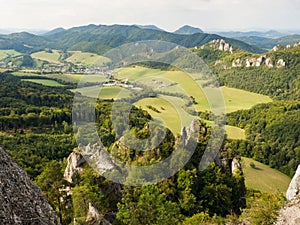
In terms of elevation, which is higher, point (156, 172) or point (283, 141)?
point (156, 172)

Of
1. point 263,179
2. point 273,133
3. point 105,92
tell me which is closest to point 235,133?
point 273,133

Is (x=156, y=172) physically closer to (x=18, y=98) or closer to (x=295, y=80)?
(x=18, y=98)

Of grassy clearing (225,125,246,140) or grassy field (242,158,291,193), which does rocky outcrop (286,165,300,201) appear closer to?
grassy field (242,158,291,193)

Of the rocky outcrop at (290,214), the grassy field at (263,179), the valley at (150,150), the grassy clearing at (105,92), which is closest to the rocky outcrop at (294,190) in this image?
the valley at (150,150)

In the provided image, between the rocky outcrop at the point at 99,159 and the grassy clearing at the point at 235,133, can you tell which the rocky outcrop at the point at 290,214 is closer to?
the rocky outcrop at the point at 99,159

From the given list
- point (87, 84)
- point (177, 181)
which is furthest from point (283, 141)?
point (177, 181)

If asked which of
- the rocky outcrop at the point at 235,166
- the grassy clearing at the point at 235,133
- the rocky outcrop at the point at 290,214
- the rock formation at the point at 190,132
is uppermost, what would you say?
the rocky outcrop at the point at 290,214

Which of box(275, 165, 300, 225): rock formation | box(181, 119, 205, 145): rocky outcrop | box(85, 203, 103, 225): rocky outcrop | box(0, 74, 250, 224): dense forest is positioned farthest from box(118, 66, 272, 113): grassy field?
box(85, 203, 103, 225): rocky outcrop
